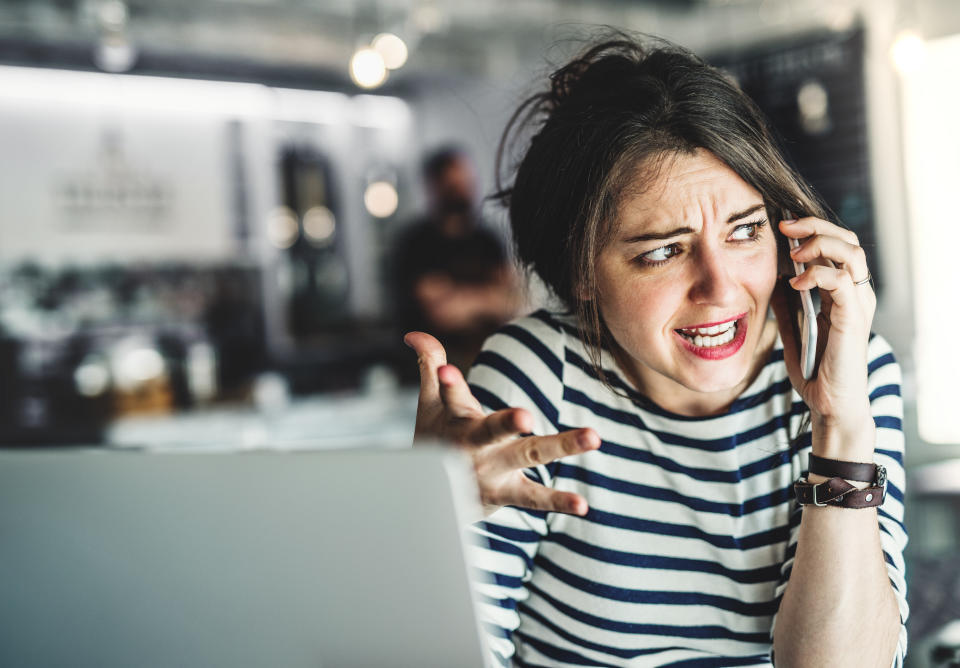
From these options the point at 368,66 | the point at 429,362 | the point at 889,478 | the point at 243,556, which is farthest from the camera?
the point at 368,66

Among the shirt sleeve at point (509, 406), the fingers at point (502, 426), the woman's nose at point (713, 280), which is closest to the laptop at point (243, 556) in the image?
the fingers at point (502, 426)

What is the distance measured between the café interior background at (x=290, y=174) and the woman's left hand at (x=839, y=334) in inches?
101

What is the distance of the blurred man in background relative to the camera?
3044 millimetres

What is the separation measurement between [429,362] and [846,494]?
483 mm

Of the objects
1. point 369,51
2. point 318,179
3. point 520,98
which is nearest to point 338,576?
point 520,98

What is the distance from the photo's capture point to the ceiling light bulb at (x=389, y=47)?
3.58 m

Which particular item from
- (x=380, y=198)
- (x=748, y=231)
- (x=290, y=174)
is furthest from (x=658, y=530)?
(x=290, y=174)

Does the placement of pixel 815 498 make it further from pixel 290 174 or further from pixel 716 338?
pixel 290 174

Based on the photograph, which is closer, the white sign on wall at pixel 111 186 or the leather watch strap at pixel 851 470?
the leather watch strap at pixel 851 470

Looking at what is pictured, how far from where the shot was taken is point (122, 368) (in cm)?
470

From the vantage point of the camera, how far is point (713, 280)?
3.16 ft

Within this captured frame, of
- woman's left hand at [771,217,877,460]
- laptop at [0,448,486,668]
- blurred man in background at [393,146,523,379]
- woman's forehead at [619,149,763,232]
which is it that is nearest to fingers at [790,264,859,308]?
woman's left hand at [771,217,877,460]

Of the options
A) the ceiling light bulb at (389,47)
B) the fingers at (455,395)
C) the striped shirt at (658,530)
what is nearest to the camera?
the fingers at (455,395)

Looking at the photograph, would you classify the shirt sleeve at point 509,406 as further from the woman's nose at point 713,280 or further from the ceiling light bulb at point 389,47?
the ceiling light bulb at point 389,47
